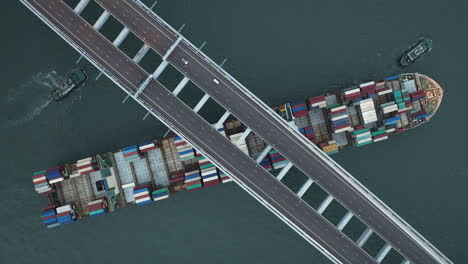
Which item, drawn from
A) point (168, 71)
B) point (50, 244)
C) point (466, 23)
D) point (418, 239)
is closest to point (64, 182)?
point (50, 244)

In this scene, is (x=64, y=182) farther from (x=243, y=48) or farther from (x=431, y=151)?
(x=431, y=151)

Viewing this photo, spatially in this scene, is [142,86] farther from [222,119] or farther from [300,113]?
[300,113]

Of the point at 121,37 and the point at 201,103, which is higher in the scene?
the point at 121,37

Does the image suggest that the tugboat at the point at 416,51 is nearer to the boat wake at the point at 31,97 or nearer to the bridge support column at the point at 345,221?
the bridge support column at the point at 345,221

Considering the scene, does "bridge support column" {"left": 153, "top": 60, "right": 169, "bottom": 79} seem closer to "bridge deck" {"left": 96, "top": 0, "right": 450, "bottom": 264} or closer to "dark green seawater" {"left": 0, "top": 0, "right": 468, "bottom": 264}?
"bridge deck" {"left": 96, "top": 0, "right": 450, "bottom": 264}

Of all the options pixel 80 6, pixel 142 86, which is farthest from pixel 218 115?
pixel 80 6

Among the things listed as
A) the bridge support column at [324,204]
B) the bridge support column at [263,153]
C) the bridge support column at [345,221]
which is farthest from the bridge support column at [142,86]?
the bridge support column at [345,221]
